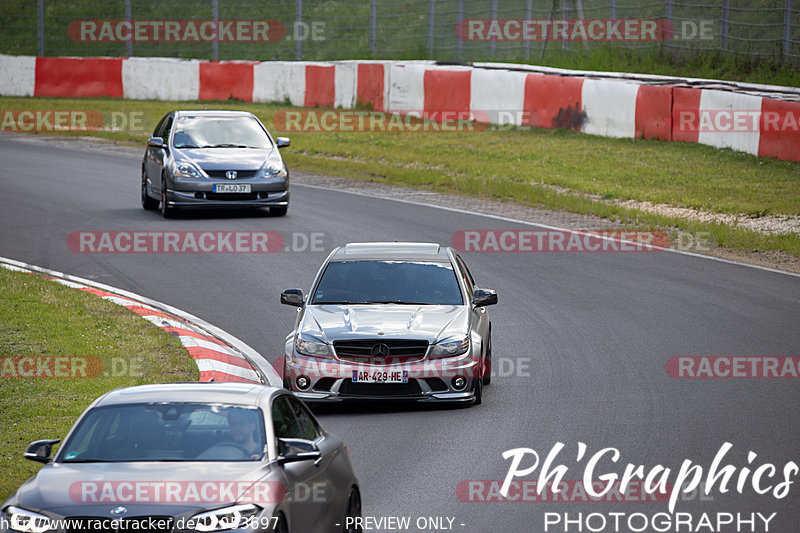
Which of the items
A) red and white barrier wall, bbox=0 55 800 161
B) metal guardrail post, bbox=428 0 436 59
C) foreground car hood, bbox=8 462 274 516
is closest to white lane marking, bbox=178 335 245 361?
foreground car hood, bbox=8 462 274 516

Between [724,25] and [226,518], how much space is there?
26.9 meters

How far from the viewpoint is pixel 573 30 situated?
108ft

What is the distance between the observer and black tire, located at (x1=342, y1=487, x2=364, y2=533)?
7.34m

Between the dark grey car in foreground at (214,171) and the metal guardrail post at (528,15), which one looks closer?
the dark grey car in foreground at (214,171)

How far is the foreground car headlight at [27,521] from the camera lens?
6.03 meters

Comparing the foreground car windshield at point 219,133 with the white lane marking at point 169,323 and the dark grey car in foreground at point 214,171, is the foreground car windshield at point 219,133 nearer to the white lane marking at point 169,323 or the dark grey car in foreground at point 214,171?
the dark grey car in foreground at point 214,171

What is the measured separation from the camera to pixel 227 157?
21766mm

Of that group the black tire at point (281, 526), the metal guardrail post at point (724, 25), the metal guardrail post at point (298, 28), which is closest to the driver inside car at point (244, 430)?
the black tire at point (281, 526)

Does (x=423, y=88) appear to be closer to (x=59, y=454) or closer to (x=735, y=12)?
(x=735, y=12)

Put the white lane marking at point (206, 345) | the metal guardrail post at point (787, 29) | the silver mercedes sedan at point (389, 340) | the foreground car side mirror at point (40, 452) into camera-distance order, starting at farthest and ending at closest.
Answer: the metal guardrail post at point (787, 29) → the white lane marking at point (206, 345) → the silver mercedes sedan at point (389, 340) → the foreground car side mirror at point (40, 452)

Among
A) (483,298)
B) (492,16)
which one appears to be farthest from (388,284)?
(492,16)

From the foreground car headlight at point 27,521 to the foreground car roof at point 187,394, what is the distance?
3.46 ft

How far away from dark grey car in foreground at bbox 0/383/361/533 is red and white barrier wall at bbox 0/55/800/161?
1820cm

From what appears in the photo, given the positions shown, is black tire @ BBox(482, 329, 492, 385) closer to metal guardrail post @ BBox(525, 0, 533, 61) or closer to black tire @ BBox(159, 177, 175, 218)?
black tire @ BBox(159, 177, 175, 218)
